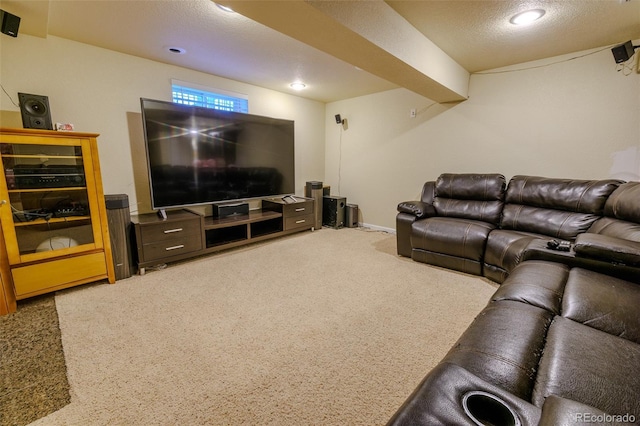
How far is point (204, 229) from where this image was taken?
10.4 ft

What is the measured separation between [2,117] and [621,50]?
5395mm

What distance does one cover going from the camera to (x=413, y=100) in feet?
13.0

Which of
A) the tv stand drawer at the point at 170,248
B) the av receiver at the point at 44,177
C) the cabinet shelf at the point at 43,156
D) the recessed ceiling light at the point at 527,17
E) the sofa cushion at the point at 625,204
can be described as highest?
the recessed ceiling light at the point at 527,17

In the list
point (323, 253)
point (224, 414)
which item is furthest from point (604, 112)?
point (224, 414)

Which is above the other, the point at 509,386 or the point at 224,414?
the point at 509,386

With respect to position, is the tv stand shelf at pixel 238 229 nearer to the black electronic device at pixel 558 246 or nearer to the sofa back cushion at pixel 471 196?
the sofa back cushion at pixel 471 196

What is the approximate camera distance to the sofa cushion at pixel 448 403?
64 centimetres

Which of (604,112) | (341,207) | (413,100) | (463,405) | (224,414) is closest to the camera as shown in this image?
(463,405)

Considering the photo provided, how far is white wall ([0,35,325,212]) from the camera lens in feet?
7.76

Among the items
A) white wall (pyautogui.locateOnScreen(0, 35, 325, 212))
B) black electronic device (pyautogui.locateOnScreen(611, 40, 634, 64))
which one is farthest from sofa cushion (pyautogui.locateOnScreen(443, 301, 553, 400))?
white wall (pyautogui.locateOnScreen(0, 35, 325, 212))

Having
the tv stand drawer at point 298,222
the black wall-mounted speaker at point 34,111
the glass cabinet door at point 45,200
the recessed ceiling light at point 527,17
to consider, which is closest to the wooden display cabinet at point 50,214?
the glass cabinet door at point 45,200

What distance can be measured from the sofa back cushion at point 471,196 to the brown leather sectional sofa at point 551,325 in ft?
0.97

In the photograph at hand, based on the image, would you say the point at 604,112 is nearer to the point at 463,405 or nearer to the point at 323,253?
the point at 323,253

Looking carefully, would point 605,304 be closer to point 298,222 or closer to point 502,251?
point 502,251
